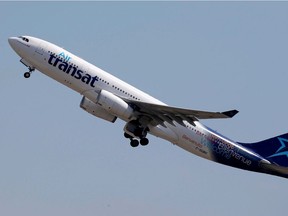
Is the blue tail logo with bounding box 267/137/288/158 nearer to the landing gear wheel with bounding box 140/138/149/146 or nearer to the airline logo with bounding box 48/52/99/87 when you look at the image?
the landing gear wheel with bounding box 140/138/149/146

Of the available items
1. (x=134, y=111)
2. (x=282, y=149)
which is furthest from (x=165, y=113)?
(x=282, y=149)

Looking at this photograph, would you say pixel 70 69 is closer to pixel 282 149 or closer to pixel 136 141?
pixel 136 141

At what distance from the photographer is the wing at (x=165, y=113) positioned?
46562 mm

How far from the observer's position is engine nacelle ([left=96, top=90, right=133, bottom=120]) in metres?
47.6

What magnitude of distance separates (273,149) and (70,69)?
17.3 metres

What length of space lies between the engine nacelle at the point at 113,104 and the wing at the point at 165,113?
0.91 m

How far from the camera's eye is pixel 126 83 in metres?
50.4

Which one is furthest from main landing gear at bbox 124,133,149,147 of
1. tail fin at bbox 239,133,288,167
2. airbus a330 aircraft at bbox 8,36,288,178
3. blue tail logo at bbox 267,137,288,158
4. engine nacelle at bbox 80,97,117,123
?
blue tail logo at bbox 267,137,288,158

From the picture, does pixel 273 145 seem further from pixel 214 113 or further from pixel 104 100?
pixel 104 100

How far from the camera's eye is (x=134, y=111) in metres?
48.9

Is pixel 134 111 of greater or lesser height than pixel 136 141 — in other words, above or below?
above

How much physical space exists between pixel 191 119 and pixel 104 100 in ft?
20.6

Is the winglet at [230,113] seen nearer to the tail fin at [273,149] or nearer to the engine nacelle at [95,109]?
the tail fin at [273,149]

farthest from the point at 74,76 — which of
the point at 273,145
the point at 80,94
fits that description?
the point at 273,145
